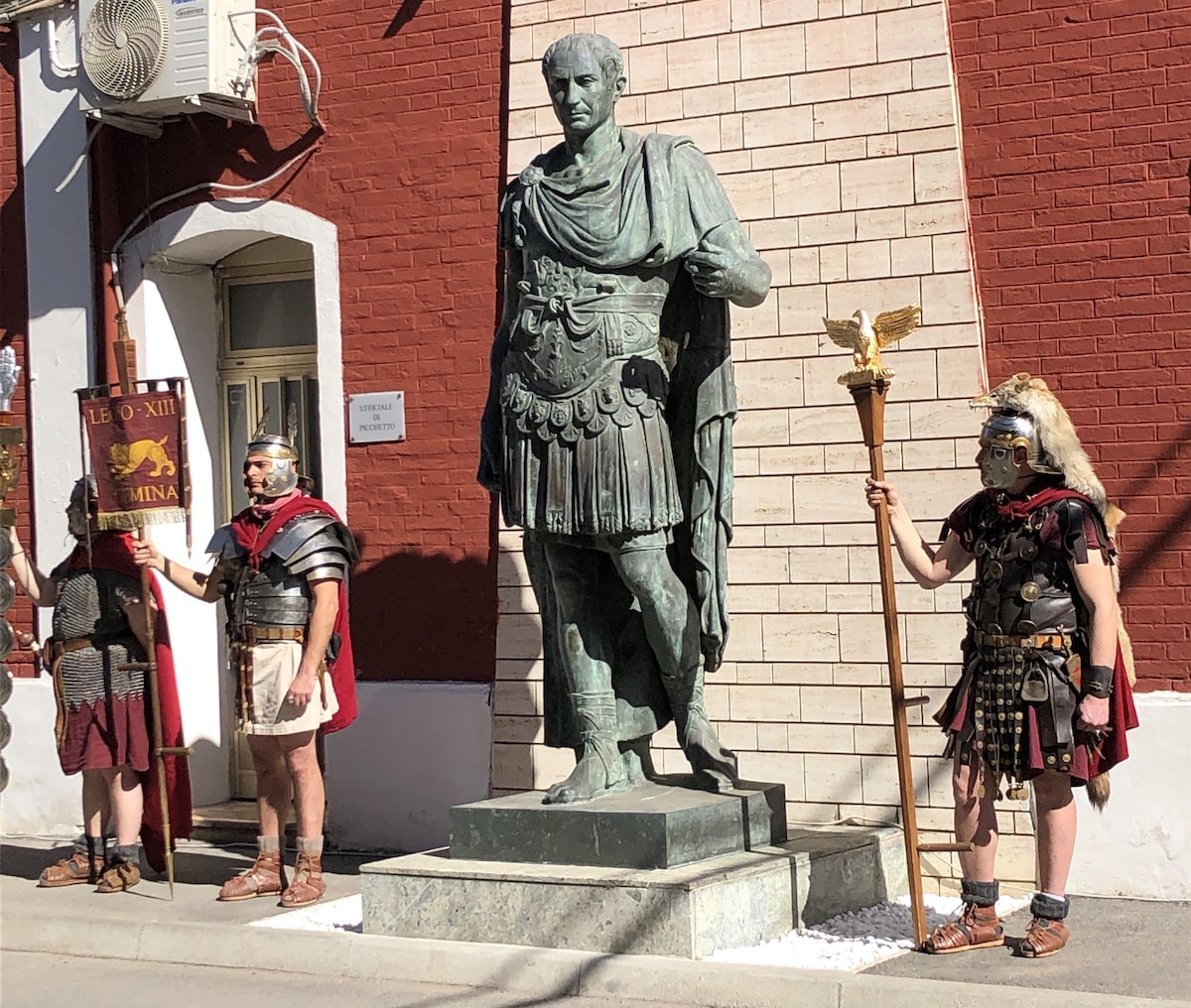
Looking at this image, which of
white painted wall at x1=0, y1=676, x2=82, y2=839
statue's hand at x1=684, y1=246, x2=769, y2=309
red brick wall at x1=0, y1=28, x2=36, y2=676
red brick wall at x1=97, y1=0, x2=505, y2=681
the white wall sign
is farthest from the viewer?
red brick wall at x1=0, y1=28, x2=36, y2=676

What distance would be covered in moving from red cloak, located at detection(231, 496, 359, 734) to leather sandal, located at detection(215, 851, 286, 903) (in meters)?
0.58

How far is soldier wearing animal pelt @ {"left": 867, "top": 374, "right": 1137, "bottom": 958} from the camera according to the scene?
5.89 metres

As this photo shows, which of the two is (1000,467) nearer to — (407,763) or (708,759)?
(708,759)

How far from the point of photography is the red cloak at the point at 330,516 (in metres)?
7.64

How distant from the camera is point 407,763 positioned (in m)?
9.06

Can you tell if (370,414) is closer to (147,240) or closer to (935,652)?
(147,240)

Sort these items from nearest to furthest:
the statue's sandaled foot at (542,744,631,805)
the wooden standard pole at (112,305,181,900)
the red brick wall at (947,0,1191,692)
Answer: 1. the statue's sandaled foot at (542,744,631,805)
2. the red brick wall at (947,0,1191,692)
3. the wooden standard pole at (112,305,181,900)

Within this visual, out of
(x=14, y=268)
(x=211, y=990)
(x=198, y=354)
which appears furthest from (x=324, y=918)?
(x=14, y=268)

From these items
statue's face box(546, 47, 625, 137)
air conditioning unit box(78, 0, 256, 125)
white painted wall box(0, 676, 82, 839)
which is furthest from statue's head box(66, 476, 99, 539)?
statue's face box(546, 47, 625, 137)

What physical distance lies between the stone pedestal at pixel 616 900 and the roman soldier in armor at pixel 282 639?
97cm

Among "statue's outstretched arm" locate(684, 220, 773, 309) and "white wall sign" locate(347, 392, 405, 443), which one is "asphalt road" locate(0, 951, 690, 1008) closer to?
"statue's outstretched arm" locate(684, 220, 773, 309)

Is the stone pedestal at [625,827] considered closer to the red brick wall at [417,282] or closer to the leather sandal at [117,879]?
the leather sandal at [117,879]

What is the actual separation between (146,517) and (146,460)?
0.24 metres

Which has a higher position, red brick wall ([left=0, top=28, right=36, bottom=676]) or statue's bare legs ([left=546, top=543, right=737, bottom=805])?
red brick wall ([left=0, top=28, right=36, bottom=676])
